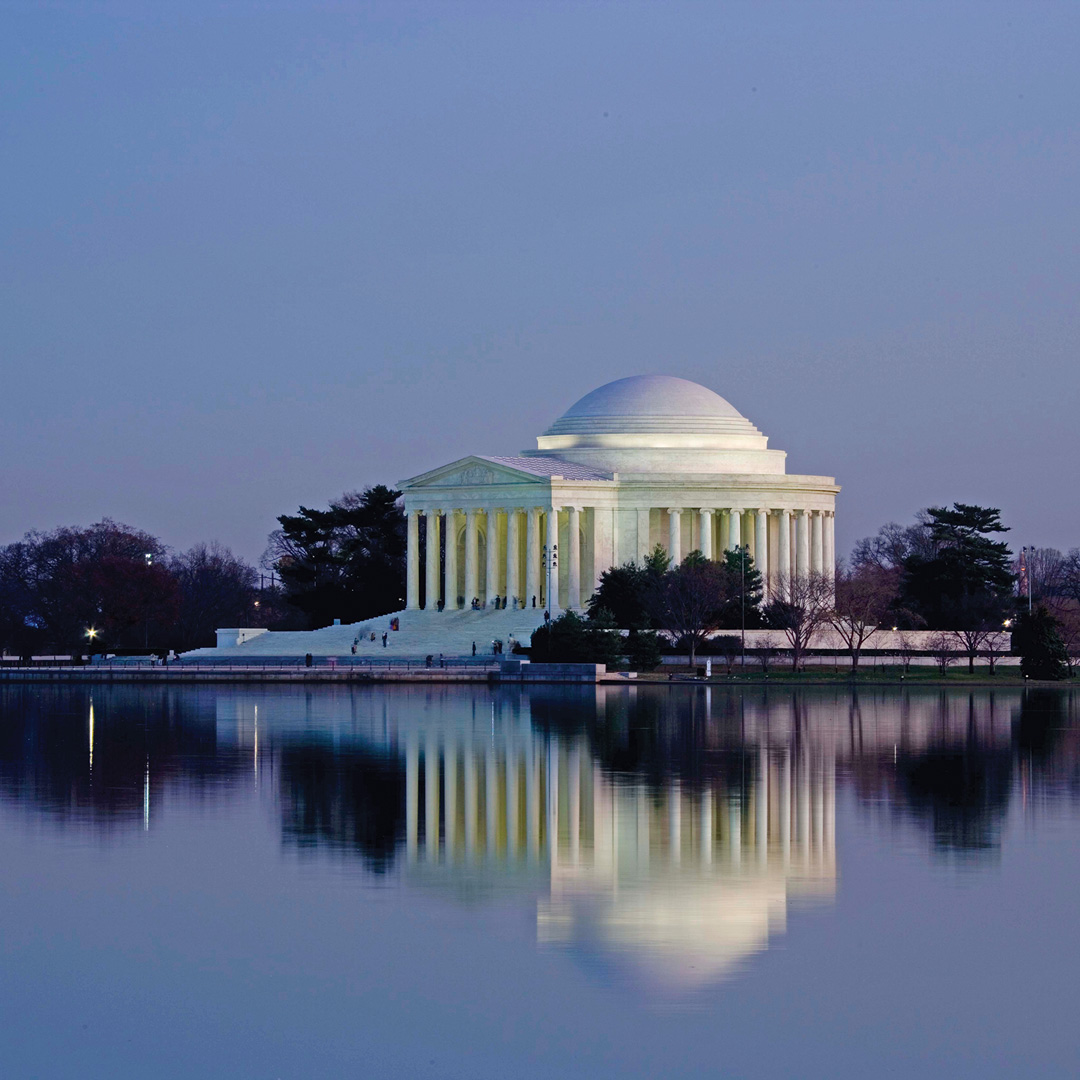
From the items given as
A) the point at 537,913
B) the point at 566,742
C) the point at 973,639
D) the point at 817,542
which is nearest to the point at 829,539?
the point at 817,542

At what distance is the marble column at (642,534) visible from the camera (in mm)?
121812

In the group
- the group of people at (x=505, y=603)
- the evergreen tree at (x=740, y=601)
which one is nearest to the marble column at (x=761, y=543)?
the group of people at (x=505, y=603)

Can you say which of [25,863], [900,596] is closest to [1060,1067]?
[25,863]

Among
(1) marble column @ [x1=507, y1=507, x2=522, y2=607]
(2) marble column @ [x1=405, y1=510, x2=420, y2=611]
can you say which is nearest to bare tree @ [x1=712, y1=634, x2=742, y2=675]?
(1) marble column @ [x1=507, y1=507, x2=522, y2=607]

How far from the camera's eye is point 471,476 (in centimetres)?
12144

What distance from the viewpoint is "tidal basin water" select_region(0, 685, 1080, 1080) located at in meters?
18.3

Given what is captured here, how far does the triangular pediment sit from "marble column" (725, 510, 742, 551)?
11.3 meters

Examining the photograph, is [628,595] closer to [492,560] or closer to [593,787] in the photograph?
[492,560]

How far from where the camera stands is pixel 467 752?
156 feet

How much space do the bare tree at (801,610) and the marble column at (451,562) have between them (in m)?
21.8

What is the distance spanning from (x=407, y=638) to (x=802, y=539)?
26455mm

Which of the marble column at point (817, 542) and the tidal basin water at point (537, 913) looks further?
the marble column at point (817, 542)

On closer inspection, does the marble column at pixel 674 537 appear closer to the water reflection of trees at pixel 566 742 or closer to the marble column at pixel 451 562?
the marble column at pixel 451 562

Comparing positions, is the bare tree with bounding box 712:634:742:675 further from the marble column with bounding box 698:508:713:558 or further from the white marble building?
the marble column with bounding box 698:508:713:558
